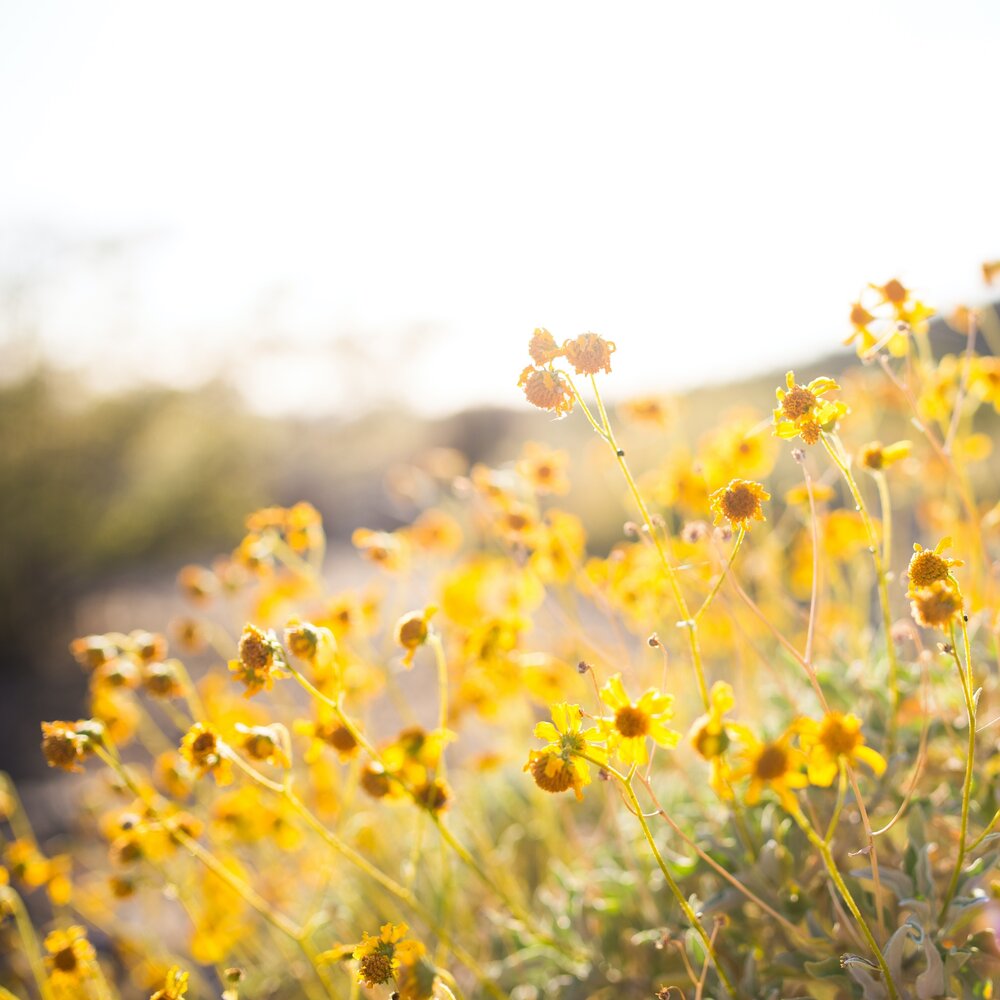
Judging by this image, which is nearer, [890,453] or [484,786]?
[890,453]

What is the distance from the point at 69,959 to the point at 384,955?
0.98m

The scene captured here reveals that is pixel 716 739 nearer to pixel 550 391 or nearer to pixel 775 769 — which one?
pixel 775 769

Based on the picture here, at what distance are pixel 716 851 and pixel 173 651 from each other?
6.38 m

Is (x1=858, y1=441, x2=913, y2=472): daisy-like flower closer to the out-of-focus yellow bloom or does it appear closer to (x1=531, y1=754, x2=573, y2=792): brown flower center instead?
the out-of-focus yellow bloom

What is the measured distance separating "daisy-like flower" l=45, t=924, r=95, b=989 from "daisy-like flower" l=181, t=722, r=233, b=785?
0.71m

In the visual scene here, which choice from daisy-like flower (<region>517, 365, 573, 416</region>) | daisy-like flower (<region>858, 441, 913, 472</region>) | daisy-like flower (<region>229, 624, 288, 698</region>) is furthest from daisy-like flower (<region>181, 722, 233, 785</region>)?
daisy-like flower (<region>858, 441, 913, 472</region>)

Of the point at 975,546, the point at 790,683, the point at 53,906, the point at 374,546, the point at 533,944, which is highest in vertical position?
the point at 374,546

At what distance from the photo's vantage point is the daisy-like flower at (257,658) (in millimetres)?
1409

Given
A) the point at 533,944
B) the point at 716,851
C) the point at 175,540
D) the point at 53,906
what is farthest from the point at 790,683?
the point at 175,540

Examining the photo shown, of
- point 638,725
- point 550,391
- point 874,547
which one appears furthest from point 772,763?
point 550,391

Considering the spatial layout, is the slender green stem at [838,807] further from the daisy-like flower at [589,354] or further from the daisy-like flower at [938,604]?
the daisy-like flower at [589,354]

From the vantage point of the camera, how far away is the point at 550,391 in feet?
4.34

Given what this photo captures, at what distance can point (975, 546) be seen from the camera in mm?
2133

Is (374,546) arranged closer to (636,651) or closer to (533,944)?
(533,944)
